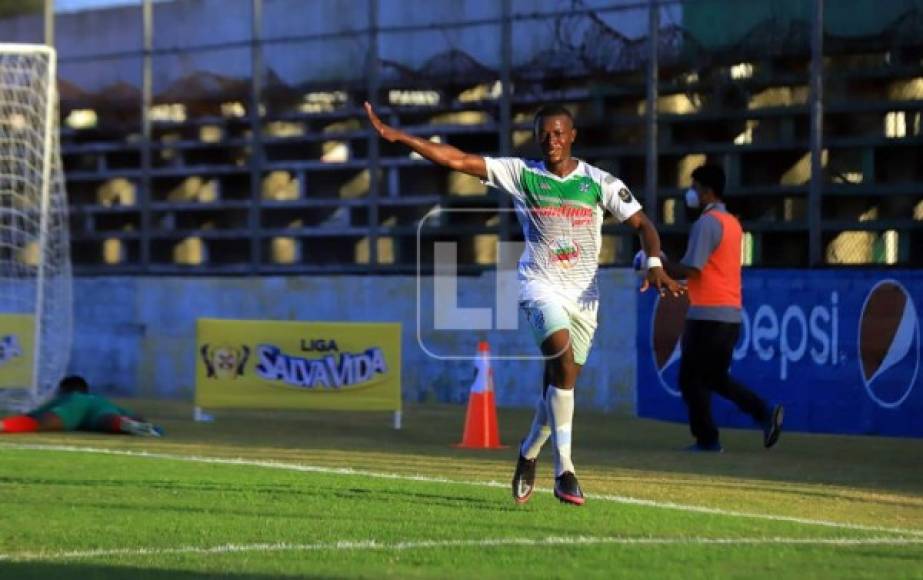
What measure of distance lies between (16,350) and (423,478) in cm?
965

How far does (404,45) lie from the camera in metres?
23.8

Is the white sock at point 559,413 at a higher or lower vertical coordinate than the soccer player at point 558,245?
lower

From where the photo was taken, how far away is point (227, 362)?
1842 cm

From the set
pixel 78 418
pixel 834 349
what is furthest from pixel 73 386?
pixel 834 349

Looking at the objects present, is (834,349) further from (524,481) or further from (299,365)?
(524,481)

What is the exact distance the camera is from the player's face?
10.4 metres

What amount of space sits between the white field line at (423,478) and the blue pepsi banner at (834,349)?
5.37 metres

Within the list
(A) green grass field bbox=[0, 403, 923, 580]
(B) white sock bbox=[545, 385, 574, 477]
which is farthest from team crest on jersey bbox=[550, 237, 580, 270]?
(A) green grass field bbox=[0, 403, 923, 580]

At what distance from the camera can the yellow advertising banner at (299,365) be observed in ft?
58.3

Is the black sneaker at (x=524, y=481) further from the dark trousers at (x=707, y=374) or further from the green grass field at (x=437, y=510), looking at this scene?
the dark trousers at (x=707, y=374)

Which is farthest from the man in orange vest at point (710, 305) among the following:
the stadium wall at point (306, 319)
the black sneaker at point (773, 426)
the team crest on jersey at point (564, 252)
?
the stadium wall at point (306, 319)

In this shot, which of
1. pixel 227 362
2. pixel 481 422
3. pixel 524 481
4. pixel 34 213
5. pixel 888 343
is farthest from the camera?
pixel 34 213

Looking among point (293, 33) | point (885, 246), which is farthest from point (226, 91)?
point (885, 246)

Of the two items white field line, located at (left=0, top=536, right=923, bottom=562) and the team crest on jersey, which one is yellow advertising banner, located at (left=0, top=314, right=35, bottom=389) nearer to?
the team crest on jersey
